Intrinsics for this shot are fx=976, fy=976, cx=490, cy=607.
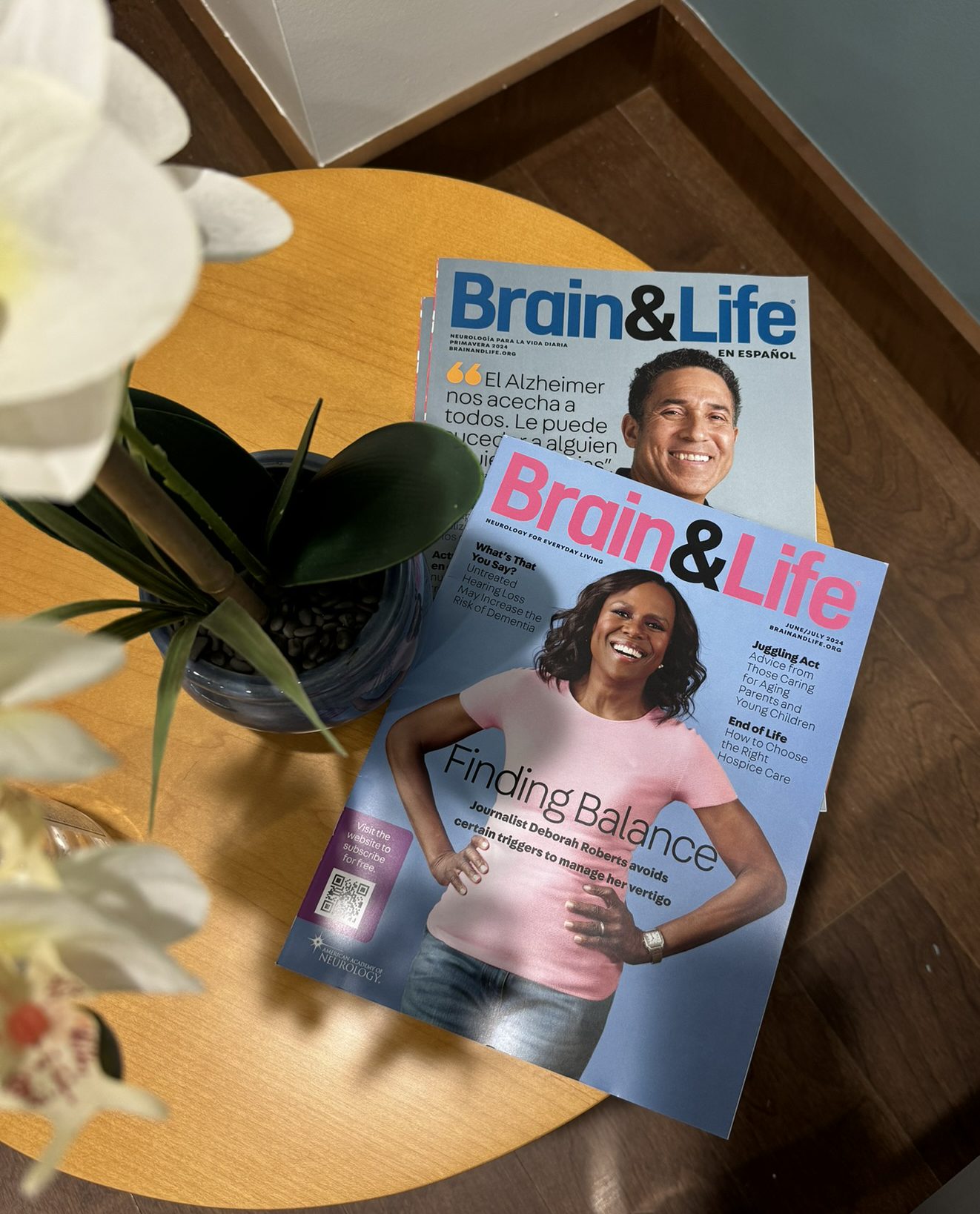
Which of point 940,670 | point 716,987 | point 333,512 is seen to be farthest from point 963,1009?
point 333,512

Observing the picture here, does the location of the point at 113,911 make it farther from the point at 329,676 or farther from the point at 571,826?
the point at 571,826

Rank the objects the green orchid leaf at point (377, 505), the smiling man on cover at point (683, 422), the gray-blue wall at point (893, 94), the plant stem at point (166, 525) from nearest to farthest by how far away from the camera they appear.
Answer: the plant stem at point (166, 525) → the green orchid leaf at point (377, 505) → the smiling man on cover at point (683, 422) → the gray-blue wall at point (893, 94)

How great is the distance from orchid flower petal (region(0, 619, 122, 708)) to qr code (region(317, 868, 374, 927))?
1.30ft

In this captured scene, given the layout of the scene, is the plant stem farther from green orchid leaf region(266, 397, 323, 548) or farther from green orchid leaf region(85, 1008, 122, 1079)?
green orchid leaf region(85, 1008, 122, 1079)

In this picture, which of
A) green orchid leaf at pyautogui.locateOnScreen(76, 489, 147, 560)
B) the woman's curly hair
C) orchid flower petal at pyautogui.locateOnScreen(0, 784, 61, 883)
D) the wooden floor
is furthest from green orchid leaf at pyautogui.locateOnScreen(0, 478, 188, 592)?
the wooden floor

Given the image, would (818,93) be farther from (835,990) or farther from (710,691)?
(835,990)

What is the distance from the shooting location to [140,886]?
24 centimetres

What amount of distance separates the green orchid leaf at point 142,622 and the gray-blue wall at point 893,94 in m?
0.90

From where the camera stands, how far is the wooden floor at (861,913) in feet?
3.30

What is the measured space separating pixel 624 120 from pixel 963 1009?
45.8 inches

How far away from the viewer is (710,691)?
0.61 meters

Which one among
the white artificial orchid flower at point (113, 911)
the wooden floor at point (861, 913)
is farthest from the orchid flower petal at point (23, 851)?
the wooden floor at point (861, 913)

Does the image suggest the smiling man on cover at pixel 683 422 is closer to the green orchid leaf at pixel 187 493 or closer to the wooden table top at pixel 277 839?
the wooden table top at pixel 277 839

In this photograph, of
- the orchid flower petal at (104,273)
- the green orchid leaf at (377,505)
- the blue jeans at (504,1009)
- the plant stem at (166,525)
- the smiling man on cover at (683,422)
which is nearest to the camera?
the orchid flower petal at (104,273)
